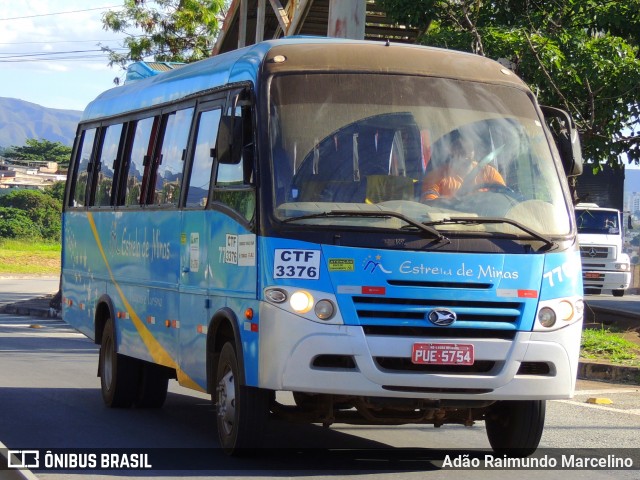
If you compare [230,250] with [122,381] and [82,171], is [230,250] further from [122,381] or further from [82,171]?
[82,171]

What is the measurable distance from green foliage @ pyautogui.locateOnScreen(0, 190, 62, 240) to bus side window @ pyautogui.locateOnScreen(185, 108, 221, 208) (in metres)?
79.3

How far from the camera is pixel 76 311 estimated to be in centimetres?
1362

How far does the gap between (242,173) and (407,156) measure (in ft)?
3.61

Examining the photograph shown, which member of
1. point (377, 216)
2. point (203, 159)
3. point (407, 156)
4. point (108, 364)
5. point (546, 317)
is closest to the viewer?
point (377, 216)

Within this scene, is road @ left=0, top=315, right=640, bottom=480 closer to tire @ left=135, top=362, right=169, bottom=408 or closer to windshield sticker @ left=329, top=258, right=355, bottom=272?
tire @ left=135, top=362, right=169, bottom=408

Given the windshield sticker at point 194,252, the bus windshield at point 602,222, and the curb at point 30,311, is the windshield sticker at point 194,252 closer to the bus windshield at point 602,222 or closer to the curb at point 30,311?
the curb at point 30,311

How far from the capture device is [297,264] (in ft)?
26.1

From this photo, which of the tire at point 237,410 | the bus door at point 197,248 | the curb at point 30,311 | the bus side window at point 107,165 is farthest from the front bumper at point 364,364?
the curb at point 30,311

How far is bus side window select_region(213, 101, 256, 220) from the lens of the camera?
8445 mm

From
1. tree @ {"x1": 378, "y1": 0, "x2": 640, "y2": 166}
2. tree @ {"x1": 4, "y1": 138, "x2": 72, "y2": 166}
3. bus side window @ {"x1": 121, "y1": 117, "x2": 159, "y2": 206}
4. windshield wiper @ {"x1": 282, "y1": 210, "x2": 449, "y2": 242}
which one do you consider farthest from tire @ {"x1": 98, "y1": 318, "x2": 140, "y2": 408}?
tree @ {"x1": 4, "y1": 138, "x2": 72, "y2": 166}

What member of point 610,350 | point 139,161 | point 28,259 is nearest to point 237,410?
point 139,161

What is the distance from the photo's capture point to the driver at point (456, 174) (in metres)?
8.44

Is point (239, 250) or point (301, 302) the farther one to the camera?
point (239, 250)

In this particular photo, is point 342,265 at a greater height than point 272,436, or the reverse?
point 342,265
